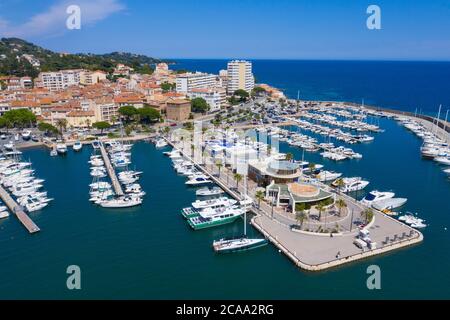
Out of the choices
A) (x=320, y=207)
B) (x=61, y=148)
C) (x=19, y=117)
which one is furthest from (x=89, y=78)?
(x=320, y=207)

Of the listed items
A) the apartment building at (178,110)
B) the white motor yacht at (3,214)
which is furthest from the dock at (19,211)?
the apartment building at (178,110)

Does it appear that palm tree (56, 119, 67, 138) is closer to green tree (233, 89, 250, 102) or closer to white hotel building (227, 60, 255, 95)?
green tree (233, 89, 250, 102)

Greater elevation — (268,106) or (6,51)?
(6,51)

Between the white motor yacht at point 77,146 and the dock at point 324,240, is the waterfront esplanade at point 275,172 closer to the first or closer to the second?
the dock at point 324,240

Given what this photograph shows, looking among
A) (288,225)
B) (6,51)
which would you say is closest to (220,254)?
(288,225)

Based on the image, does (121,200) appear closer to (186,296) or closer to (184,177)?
(184,177)

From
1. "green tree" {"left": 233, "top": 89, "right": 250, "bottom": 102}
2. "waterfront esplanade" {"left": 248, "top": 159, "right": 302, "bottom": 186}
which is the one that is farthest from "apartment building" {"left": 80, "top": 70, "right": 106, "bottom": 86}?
"waterfront esplanade" {"left": 248, "top": 159, "right": 302, "bottom": 186}
